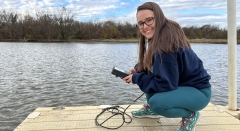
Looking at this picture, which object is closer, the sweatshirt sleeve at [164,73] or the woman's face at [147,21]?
the sweatshirt sleeve at [164,73]

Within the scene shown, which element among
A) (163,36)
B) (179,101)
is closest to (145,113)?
(179,101)

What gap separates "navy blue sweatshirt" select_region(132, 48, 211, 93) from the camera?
2.01 metres

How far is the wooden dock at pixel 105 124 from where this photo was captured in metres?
2.56

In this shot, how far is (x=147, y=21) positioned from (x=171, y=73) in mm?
585

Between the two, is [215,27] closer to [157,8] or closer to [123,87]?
[123,87]

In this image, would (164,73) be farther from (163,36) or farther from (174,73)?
(163,36)

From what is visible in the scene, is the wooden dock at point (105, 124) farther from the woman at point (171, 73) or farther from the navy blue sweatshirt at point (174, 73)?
the navy blue sweatshirt at point (174, 73)

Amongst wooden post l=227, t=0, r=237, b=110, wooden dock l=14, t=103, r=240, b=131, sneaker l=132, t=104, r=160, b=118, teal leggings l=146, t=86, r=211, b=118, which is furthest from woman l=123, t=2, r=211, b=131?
wooden post l=227, t=0, r=237, b=110

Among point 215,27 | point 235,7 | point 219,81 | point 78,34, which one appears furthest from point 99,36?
point 235,7

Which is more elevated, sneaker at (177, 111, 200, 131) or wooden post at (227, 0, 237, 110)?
wooden post at (227, 0, 237, 110)

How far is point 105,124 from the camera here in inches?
105

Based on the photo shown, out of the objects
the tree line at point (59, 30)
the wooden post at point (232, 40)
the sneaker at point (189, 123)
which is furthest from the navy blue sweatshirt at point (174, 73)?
the tree line at point (59, 30)

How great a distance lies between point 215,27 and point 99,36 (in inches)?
1217

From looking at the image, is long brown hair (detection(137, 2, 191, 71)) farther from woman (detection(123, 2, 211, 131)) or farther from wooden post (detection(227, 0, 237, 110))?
wooden post (detection(227, 0, 237, 110))
